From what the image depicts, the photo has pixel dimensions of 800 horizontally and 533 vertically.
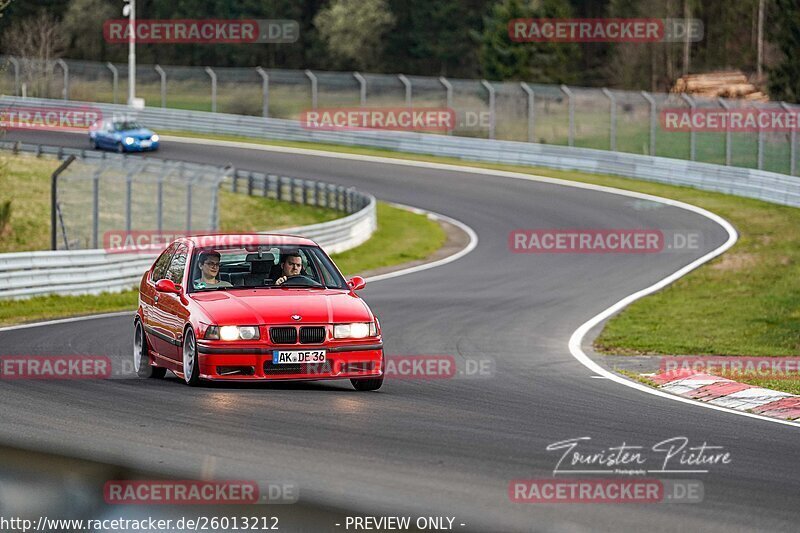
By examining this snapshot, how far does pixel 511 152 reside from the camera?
4812 centimetres

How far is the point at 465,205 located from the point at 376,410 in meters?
29.0

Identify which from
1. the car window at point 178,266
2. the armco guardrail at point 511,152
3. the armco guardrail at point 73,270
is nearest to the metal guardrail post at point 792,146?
the armco guardrail at point 511,152

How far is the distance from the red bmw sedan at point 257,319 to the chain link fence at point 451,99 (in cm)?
3031

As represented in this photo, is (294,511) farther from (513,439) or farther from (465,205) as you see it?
(465,205)

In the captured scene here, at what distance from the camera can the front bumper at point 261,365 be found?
11.2 m

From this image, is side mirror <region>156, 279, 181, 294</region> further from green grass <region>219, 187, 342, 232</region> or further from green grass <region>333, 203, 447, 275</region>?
green grass <region>219, 187, 342, 232</region>

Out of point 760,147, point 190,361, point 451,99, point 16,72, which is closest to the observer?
point 190,361

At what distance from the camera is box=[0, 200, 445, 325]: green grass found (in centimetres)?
2074

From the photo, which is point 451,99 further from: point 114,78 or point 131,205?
point 114,78

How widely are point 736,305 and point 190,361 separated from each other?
13.5 metres

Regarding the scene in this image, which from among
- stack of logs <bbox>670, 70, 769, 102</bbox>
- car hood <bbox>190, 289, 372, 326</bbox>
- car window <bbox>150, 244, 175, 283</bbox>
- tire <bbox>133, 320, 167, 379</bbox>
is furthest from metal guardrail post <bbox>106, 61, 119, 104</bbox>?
car hood <bbox>190, 289, 372, 326</bbox>

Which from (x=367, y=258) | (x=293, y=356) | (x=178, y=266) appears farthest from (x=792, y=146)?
(x=293, y=356)

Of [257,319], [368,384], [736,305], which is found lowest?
[736,305]

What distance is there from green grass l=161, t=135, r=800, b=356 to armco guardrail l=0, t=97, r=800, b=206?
6.94ft
